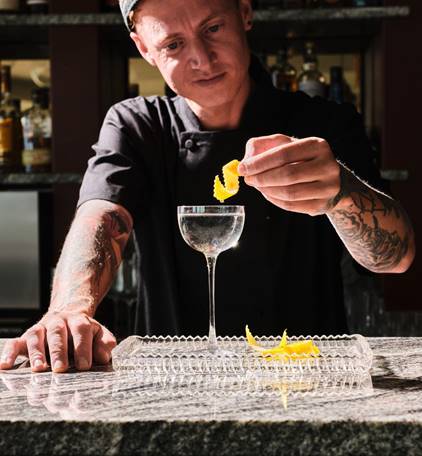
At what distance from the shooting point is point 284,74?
9.95 ft

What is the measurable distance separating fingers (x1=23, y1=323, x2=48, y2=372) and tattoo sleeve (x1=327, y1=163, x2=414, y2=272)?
515mm

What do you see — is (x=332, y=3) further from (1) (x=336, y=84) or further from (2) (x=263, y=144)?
(2) (x=263, y=144)

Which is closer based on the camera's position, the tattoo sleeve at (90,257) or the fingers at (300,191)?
the fingers at (300,191)

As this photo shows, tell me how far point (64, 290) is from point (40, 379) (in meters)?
0.37

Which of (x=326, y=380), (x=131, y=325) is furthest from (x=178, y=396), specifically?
(x=131, y=325)

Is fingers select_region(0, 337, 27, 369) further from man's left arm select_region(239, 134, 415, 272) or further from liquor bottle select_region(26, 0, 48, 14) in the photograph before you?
liquor bottle select_region(26, 0, 48, 14)

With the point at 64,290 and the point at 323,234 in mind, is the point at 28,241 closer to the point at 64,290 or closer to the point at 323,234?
the point at 323,234

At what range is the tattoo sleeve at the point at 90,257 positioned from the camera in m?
1.45

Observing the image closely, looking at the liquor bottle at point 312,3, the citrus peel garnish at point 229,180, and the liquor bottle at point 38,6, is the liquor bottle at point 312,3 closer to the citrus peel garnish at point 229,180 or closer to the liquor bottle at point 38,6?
the liquor bottle at point 38,6

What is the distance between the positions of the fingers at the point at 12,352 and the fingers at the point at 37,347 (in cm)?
1

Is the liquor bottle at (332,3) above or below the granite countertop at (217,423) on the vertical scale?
above

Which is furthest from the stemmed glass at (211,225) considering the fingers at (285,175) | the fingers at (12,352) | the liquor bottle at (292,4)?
the liquor bottle at (292,4)

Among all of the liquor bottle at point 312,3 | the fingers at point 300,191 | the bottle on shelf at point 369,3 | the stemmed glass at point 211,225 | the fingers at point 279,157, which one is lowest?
the stemmed glass at point 211,225

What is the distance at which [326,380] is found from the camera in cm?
104
